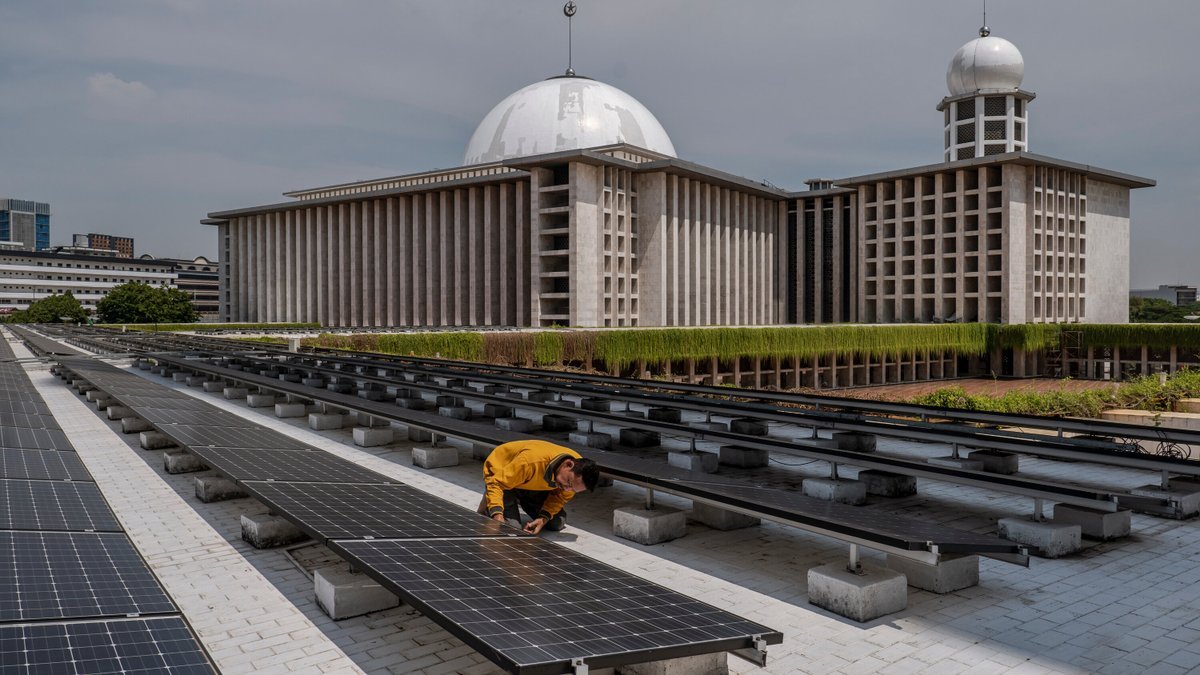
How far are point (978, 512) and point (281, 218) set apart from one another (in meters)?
69.0

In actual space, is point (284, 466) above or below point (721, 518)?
above

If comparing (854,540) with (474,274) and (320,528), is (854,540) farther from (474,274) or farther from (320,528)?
(474,274)

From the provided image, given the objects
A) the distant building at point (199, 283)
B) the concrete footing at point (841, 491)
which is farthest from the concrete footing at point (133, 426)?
the distant building at point (199, 283)

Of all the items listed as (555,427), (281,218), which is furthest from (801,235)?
(555,427)

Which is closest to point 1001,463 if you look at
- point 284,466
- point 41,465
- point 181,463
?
point 284,466

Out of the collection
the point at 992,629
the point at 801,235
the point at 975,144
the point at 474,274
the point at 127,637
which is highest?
the point at 975,144

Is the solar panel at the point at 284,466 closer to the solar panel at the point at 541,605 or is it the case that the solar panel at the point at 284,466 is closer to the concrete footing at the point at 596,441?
the solar panel at the point at 541,605

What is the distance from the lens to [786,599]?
627cm

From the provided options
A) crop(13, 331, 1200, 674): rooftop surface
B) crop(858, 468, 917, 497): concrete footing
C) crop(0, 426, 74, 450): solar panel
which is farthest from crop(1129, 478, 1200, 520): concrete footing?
crop(0, 426, 74, 450): solar panel

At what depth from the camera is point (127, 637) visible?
162 inches

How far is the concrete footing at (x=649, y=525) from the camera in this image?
7715mm

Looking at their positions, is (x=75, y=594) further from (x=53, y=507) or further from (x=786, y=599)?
(x=786, y=599)

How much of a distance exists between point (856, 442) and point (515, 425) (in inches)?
200

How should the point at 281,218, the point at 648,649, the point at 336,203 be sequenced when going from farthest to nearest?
1. the point at 281,218
2. the point at 336,203
3. the point at 648,649
